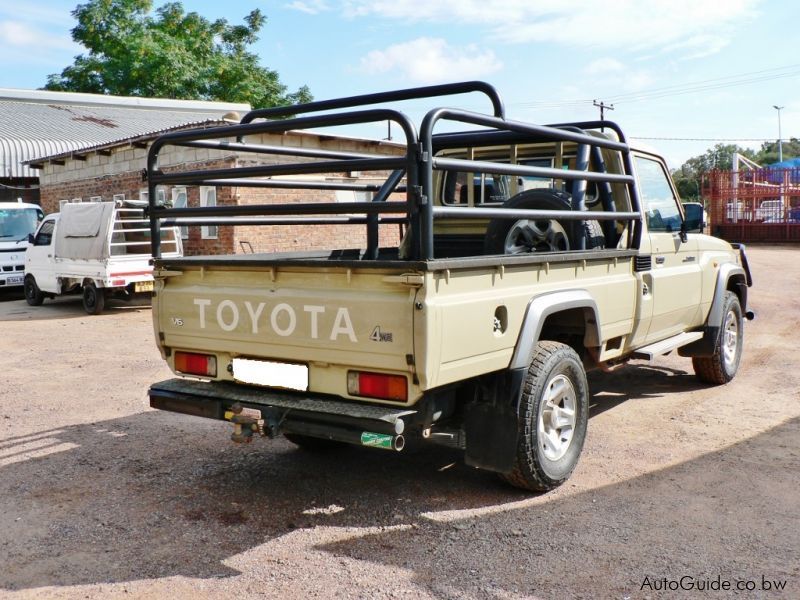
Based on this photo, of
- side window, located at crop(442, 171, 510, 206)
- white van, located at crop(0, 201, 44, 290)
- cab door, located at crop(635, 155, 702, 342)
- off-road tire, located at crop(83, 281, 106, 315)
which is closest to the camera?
cab door, located at crop(635, 155, 702, 342)

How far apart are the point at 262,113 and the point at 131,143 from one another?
554 inches

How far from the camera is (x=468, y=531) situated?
3.83m

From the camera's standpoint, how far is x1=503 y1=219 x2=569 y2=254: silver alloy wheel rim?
194 inches

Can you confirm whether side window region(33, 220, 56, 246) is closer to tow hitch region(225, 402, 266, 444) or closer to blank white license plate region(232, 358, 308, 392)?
blank white license plate region(232, 358, 308, 392)

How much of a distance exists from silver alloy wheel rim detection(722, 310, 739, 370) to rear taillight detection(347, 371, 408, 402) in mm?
4204

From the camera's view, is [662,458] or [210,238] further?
[210,238]

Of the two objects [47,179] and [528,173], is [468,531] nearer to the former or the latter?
[528,173]

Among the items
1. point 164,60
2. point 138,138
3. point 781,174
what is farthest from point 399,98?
point 164,60

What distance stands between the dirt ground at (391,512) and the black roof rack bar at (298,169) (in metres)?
1.77

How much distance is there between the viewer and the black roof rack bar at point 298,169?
356 cm

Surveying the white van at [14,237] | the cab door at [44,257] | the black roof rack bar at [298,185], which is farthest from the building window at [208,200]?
the black roof rack bar at [298,185]

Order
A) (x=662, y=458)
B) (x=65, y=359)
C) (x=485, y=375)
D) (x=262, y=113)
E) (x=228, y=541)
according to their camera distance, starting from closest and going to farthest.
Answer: (x=228, y=541) < (x=485, y=375) < (x=262, y=113) < (x=662, y=458) < (x=65, y=359)

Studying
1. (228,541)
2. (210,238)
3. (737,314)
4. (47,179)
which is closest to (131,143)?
(210,238)

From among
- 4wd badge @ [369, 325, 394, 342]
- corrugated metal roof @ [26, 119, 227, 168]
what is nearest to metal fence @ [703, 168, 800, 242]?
corrugated metal roof @ [26, 119, 227, 168]
